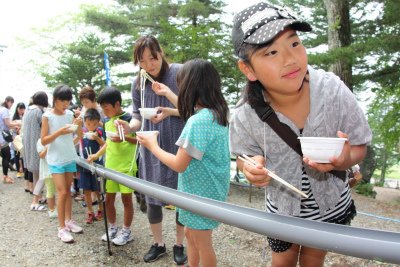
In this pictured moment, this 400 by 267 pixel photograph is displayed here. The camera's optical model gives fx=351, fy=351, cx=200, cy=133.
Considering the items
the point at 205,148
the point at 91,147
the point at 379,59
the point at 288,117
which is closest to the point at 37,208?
the point at 91,147

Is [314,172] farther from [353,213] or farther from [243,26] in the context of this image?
[243,26]

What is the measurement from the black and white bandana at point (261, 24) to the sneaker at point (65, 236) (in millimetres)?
3360

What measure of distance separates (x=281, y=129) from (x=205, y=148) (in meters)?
0.84

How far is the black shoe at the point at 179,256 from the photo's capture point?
126 inches

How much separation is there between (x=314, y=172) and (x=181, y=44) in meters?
7.71

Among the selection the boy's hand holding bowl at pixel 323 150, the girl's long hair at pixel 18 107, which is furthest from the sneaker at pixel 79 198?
the boy's hand holding bowl at pixel 323 150

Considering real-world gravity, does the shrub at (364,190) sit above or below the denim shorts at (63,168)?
below

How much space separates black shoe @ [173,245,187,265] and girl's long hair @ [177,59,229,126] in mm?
1418

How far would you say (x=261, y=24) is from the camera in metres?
1.42

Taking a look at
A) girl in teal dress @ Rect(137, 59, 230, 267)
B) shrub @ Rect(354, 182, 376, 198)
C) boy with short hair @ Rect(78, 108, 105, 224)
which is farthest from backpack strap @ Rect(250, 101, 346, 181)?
shrub @ Rect(354, 182, 376, 198)

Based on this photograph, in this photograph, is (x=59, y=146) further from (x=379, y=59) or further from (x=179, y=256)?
(x=379, y=59)

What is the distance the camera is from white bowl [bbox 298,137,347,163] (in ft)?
3.79

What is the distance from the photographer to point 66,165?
4.21 metres

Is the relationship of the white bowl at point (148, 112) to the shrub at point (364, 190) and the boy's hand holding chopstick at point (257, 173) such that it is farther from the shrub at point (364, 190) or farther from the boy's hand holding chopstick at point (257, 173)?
the shrub at point (364, 190)
